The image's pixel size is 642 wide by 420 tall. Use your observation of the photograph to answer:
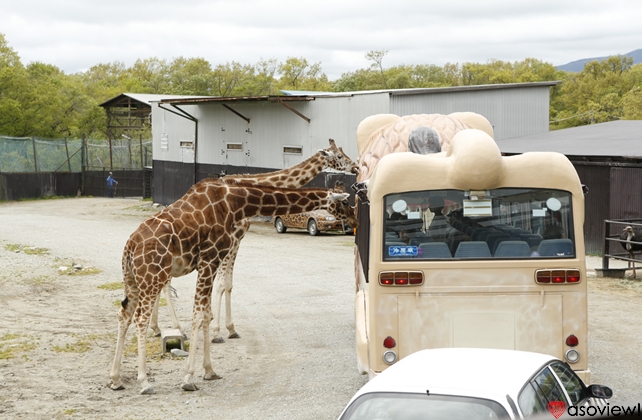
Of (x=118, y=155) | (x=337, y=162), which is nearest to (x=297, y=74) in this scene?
(x=118, y=155)

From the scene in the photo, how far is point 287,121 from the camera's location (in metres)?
31.3

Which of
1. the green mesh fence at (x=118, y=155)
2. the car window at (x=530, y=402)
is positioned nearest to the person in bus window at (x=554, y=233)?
the car window at (x=530, y=402)

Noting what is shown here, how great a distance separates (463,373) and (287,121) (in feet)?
87.2

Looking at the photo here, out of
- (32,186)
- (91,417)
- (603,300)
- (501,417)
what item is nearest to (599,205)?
(603,300)

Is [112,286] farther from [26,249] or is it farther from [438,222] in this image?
Answer: [438,222]

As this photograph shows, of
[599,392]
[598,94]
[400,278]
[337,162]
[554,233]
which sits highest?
[598,94]

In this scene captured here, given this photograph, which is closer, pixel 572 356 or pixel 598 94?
pixel 572 356

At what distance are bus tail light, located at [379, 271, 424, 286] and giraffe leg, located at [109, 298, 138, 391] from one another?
4.05 m

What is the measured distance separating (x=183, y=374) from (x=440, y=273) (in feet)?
15.1

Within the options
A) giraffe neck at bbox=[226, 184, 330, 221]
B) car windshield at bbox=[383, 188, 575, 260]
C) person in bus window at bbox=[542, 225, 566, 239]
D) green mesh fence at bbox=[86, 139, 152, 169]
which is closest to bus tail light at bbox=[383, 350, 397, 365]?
car windshield at bbox=[383, 188, 575, 260]

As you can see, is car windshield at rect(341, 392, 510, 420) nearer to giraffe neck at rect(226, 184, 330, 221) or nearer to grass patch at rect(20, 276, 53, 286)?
giraffe neck at rect(226, 184, 330, 221)

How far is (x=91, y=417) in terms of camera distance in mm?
8922

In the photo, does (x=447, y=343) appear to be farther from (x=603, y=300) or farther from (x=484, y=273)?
(x=603, y=300)

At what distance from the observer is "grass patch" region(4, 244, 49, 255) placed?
2336 centimetres
